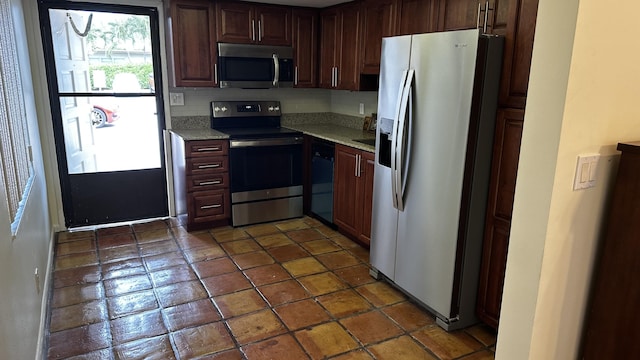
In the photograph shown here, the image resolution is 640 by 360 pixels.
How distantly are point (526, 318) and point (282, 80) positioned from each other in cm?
338

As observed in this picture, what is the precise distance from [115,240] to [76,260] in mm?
450

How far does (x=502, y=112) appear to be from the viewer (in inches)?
89.9

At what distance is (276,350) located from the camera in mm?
2336

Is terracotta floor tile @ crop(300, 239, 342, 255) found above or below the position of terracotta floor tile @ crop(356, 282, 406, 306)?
above

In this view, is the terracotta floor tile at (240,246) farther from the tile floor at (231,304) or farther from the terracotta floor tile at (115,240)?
the terracotta floor tile at (115,240)

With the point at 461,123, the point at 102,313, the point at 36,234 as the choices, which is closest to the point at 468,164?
the point at 461,123

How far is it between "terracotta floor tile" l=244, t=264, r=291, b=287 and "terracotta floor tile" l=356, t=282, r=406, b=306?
23.0 inches

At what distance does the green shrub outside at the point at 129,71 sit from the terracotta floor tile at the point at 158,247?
1500mm

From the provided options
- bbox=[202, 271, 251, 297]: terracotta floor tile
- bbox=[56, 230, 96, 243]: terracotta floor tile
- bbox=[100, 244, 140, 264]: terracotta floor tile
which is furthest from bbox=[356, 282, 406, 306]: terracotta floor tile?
bbox=[56, 230, 96, 243]: terracotta floor tile

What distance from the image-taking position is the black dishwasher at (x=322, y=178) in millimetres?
4047

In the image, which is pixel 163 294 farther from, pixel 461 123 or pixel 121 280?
pixel 461 123

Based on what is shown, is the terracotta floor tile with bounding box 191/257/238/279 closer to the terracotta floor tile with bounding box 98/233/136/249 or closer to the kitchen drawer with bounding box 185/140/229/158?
the terracotta floor tile with bounding box 98/233/136/249

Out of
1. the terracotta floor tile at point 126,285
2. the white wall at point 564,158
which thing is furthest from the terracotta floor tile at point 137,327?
the white wall at point 564,158

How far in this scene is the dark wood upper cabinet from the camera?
405cm
